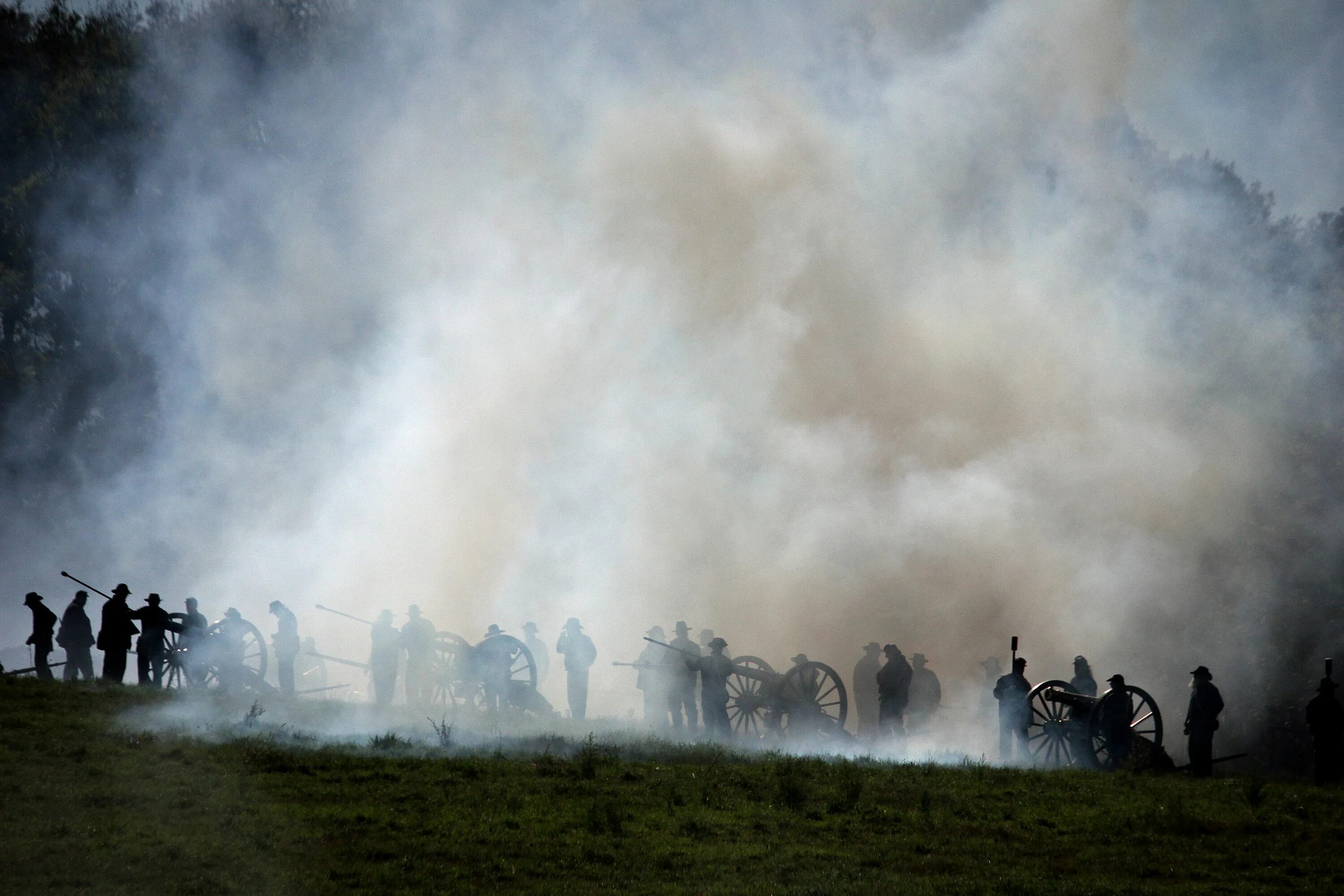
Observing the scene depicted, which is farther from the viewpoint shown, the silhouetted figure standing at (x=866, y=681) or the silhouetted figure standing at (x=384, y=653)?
the silhouetted figure standing at (x=384, y=653)

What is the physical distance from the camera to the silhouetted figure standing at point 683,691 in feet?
63.2

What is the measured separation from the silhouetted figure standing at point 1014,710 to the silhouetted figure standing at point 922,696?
3980 millimetres

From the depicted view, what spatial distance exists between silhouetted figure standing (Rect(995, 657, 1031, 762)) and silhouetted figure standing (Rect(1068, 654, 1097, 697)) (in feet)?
2.97

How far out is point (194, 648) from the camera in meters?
18.2

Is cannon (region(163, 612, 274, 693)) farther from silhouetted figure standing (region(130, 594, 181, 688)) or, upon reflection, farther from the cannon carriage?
the cannon carriage

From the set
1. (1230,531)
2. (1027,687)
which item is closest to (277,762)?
(1027,687)

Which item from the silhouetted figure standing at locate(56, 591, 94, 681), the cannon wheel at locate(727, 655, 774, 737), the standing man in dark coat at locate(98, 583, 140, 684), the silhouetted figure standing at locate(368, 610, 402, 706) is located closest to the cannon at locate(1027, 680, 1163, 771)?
the cannon wheel at locate(727, 655, 774, 737)

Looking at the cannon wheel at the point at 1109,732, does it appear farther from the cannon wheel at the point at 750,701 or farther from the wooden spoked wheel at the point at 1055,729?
the cannon wheel at the point at 750,701

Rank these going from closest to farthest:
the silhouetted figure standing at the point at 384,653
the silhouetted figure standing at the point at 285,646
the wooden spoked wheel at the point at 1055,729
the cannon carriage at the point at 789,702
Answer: the wooden spoked wheel at the point at 1055,729 < the cannon carriage at the point at 789,702 < the silhouetted figure standing at the point at 285,646 < the silhouetted figure standing at the point at 384,653

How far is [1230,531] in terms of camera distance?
22875 mm

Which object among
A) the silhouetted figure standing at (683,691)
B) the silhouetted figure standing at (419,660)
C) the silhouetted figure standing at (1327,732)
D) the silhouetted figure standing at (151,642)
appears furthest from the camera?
the silhouetted figure standing at (419,660)

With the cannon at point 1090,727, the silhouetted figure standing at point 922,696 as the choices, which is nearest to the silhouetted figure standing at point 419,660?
the silhouetted figure standing at point 922,696

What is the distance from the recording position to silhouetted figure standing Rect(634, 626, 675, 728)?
19.8 metres

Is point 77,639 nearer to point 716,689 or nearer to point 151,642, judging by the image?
point 151,642
